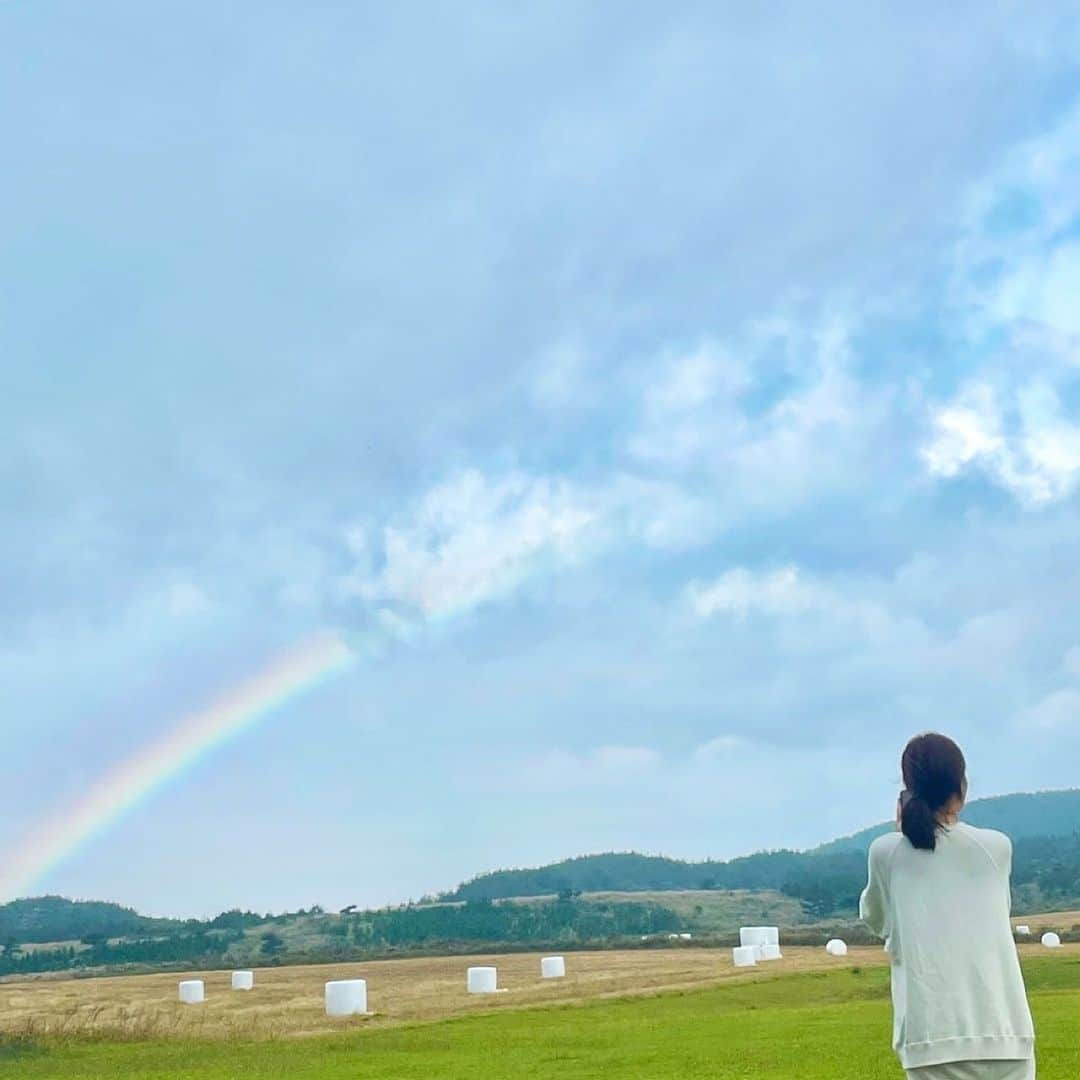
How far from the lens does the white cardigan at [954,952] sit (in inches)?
226

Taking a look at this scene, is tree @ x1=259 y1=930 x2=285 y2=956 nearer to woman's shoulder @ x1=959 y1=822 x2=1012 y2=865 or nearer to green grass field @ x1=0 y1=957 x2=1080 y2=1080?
green grass field @ x1=0 y1=957 x2=1080 y2=1080

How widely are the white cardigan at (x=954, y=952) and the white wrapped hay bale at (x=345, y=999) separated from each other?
122ft

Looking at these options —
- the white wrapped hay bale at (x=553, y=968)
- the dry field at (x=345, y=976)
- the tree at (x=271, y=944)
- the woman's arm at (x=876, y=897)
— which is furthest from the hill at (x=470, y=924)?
the woman's arm at (x=876, y=897)

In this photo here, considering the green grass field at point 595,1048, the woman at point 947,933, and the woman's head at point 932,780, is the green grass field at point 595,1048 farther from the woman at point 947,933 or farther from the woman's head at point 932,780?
the woman's head at point 932,780

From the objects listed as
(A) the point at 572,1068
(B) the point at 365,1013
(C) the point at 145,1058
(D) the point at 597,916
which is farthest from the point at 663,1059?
(D) the point at 597,916

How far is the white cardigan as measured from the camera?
5.74m

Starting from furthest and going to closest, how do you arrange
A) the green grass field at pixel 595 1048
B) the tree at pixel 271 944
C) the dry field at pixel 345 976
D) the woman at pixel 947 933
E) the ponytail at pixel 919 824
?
the tree at pixel 271 944, the dry field at pixel 345 976, the green grass field at pixel 595 1048, the ponytail at pixel 919 824, the woman at pixel 947 933

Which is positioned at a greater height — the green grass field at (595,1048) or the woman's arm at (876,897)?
the woman's arm at (876,897)

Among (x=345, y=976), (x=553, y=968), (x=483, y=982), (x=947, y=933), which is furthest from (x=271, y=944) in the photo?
(x=947, y=933)

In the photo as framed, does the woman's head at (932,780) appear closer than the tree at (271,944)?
Yes

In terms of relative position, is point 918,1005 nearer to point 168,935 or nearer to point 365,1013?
point 365,1013

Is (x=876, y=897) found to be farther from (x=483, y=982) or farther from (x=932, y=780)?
(x=483, y=982)

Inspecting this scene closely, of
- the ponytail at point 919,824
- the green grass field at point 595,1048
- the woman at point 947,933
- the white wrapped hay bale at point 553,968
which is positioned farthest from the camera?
the white wrapped hay bale at point 553,968

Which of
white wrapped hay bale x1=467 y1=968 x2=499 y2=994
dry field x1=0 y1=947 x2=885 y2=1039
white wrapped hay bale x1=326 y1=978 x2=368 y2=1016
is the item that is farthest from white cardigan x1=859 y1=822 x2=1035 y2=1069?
white wrapped hay bale x1=467 y1=968 x2=499 y2=994
